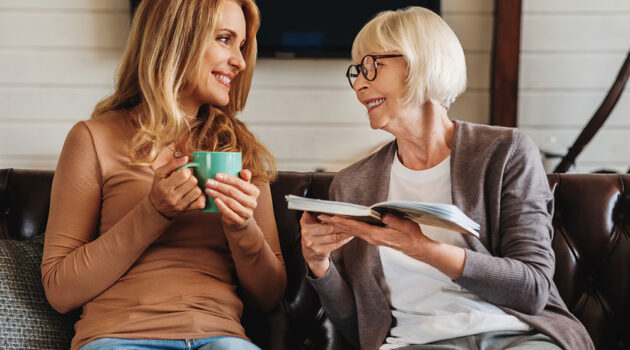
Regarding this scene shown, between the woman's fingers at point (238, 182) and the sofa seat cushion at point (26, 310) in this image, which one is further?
the sofa seat cushion at point (26, 310)

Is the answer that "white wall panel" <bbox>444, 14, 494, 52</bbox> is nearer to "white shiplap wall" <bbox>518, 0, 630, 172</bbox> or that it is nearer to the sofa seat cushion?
"white shiplap wall" <bbox>518, 0, 630, 172</bbox>

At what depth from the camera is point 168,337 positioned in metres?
1.10

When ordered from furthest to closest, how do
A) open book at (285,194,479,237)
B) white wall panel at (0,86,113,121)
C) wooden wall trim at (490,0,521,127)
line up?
1. white wall panel at (0,86,113,121)
2. wooden wall trim at (490,0,521,127)
3. open book at (285,194,479,237)

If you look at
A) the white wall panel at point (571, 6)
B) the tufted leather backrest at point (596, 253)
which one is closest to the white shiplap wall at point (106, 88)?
the white wall panel at point (571, 6)

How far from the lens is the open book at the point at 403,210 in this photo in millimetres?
868

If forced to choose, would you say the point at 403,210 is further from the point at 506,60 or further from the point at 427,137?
the point at 506,60

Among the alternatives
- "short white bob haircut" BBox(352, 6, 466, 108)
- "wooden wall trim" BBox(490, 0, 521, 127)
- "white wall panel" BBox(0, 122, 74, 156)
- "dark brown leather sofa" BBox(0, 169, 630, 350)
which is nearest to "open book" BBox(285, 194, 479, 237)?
"short white bob haircut" BBox(352, 6, 466, 108)

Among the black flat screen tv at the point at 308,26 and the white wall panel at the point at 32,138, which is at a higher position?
the black flat screen tv at the point at 308,26

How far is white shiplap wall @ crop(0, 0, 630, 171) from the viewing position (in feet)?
8.61

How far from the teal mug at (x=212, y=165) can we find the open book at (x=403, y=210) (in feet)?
0.58

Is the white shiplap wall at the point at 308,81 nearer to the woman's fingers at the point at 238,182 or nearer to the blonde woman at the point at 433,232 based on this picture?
the blonde woman at the point at 433,232

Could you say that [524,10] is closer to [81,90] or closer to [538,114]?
[538,114]

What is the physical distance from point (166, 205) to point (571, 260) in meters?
0.97

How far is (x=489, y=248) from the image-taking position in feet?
3.91
